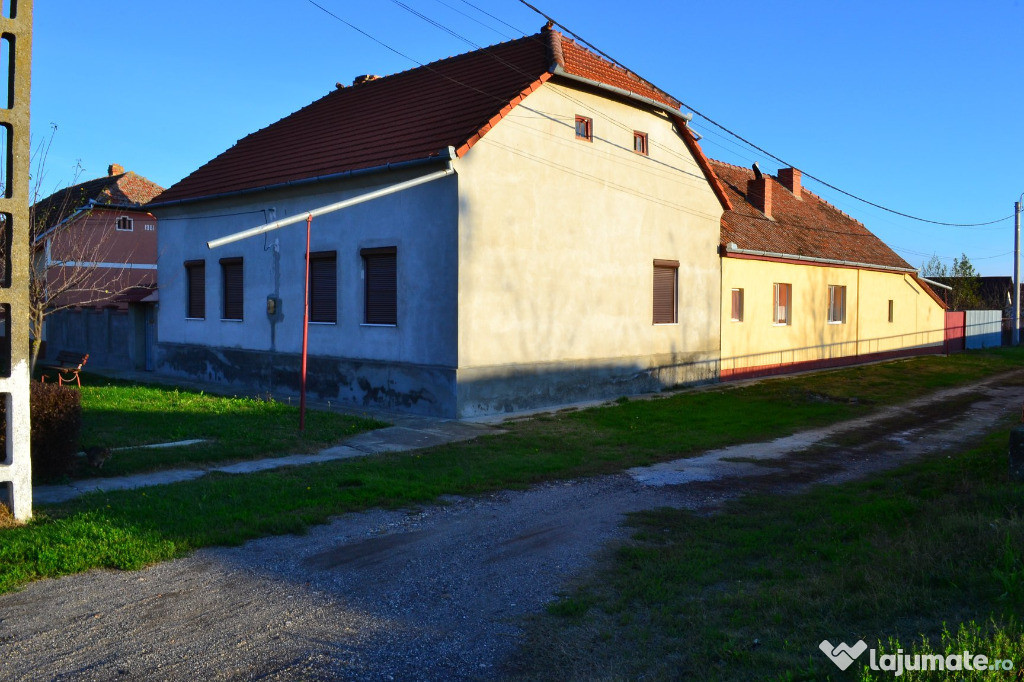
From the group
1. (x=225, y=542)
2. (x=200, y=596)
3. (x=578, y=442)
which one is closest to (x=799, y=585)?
(x=200, y=596)

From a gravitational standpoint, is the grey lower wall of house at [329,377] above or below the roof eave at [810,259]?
below

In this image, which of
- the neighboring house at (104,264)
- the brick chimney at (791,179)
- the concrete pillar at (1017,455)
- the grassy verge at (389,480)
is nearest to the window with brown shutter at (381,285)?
the grassy verge at (389,480)

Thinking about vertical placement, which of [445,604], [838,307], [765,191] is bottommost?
[445,604]

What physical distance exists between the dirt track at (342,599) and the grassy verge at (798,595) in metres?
0.41

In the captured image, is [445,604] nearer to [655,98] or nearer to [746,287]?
[655,98]

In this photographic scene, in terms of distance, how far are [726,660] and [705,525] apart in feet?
11.2

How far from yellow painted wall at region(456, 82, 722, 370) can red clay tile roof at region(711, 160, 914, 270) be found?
8.59 ft

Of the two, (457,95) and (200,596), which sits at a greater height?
(457,95)

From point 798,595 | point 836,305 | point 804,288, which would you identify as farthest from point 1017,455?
point 836,305

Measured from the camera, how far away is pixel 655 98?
18844 millimetres

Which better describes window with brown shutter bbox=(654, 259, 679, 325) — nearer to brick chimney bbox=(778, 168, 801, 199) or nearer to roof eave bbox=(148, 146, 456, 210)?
roof eave bbox=(148, 146, 456, 210)

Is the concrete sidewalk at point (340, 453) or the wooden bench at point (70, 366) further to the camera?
the wooden bench at point (70, 366)

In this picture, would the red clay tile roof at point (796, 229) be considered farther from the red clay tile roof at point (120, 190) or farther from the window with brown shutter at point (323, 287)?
the red clay tile roof at point (120, 190)

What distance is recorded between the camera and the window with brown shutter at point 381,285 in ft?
53.0
